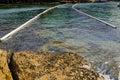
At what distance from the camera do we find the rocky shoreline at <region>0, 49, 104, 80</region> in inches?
209

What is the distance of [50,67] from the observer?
5.55 metres

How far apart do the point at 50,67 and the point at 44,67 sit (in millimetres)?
142

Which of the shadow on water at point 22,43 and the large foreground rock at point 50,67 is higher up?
the large foreground rock at point 50,67

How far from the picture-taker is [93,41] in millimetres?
12164

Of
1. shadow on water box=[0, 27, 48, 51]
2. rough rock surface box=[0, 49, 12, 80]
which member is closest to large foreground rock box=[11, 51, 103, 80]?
rough rock surface box=[0, 49, 12, 80]

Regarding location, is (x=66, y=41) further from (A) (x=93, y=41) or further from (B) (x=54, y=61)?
(B) (x=54, y=61)

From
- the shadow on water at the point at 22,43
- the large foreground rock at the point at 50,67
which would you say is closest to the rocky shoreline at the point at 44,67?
the large foreground rock at the point at 50,67

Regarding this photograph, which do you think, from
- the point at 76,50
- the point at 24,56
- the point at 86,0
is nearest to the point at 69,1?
the point at 86,0

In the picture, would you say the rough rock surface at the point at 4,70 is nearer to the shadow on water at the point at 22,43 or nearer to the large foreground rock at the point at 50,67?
the large foreground rock at the point at 50,67

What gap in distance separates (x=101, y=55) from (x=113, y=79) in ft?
8.65

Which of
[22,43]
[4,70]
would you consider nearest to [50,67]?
[4,70]

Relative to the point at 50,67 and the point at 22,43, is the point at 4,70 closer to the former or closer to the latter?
the point at 50,67

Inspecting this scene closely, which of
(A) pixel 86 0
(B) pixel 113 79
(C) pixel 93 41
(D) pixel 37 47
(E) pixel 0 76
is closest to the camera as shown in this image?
(E) pixel 0 76

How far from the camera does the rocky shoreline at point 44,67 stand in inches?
209
